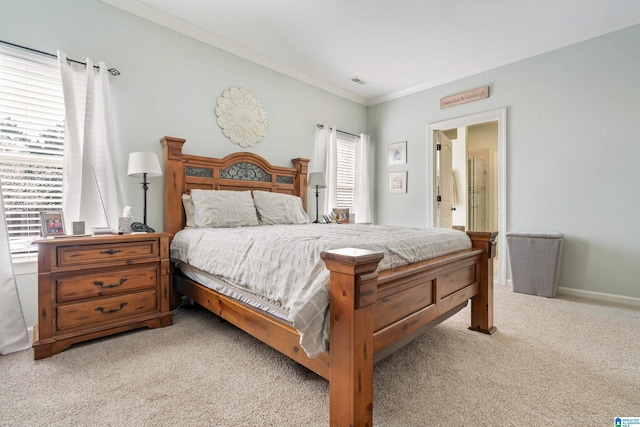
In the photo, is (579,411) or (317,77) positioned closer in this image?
(579,411)

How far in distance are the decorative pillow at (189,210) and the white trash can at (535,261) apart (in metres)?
3.61

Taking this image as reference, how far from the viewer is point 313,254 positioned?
57.1 inches

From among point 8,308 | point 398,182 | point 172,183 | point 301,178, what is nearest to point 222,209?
point 172,183

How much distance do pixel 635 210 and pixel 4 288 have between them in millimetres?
5505

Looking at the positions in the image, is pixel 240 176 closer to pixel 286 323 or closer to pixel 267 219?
pixel 267 219

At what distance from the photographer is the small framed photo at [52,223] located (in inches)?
84.3

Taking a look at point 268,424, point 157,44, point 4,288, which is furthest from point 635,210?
point 4,288

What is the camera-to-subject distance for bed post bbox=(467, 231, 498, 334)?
2.32m

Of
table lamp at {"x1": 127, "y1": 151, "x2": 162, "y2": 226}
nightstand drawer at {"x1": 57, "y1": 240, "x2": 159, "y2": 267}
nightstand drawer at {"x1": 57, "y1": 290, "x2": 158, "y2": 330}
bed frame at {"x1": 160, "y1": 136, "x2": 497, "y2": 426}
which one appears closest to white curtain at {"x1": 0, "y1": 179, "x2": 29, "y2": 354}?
nightstand drawer at {"x1": 57, "y1": 290, "x2": 158, "y2": 330}

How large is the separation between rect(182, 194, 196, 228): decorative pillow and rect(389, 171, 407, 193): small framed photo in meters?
3.26

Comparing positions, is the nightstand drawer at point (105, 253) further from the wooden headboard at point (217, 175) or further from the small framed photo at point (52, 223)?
the wooden headboard at point (217, 175)

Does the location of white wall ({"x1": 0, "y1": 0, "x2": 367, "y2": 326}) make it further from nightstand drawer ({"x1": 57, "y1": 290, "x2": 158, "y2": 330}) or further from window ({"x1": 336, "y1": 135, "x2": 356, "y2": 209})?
window ({"x1": 336, "y1": 135, "x2": 356, "y2": 209})

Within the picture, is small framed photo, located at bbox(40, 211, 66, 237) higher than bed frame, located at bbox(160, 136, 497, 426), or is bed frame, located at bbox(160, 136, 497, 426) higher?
small framed photo, located at bbox(40, 211, 66, 237)

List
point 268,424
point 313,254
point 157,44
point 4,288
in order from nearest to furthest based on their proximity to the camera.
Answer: point 268,424 < point 313,254 < point 4,288 < point 157,44
